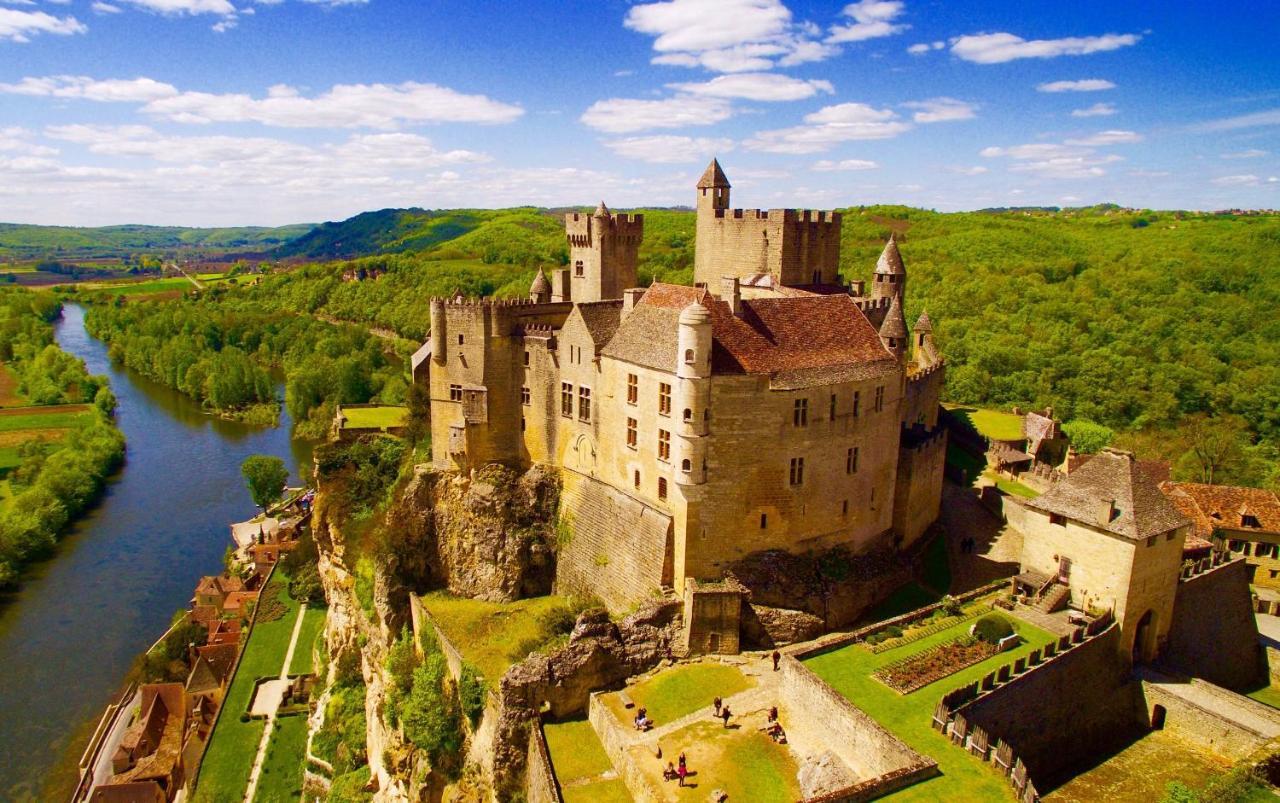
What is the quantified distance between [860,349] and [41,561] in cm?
5775

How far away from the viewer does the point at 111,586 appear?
181 ft

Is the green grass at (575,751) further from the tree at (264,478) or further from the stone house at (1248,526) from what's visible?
the tree at (264,478)

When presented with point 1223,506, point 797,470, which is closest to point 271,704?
point 797,470

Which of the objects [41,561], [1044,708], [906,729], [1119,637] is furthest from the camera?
[41,561]

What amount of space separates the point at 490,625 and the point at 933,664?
1645cm

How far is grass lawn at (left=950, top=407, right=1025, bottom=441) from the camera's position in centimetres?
5041

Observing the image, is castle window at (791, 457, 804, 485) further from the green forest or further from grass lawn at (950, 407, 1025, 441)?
grass lawn at (950, 407, 1025, 441)

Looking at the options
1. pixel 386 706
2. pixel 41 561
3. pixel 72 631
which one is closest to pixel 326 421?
pixel 41 561

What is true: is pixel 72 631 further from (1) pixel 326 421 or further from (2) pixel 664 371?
(2) pixel 664 371

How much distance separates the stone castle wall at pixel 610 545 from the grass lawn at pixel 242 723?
17.3 m

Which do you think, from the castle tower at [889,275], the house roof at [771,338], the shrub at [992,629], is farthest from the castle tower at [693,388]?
the castle tower at [889,275]

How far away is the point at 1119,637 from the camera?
28156 millimetres

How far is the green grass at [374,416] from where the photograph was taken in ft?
205

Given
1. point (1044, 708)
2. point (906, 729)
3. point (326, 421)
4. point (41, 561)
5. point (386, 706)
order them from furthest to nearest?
point (326, 421) < point (41, 561) < point (386, 706) < point (1044, 708) < point (906, 729)
